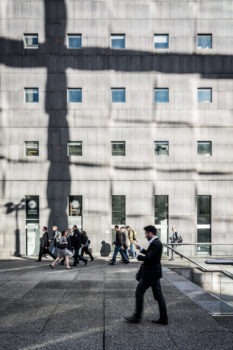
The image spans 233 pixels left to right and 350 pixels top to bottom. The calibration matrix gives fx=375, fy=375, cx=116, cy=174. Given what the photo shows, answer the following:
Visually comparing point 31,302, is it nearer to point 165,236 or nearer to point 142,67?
point 165,236

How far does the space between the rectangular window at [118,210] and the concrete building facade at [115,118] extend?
64mm

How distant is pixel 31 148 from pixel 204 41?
42.9 ft

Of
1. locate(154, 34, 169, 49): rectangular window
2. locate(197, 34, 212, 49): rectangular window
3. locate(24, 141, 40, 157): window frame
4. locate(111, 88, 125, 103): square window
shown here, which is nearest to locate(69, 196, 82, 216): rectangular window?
locate(24, 141, 40, 157): window frame

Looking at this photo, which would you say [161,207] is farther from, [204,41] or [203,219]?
[204,41]

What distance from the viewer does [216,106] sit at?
24.0 m

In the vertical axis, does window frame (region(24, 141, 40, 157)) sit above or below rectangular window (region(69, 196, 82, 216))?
above

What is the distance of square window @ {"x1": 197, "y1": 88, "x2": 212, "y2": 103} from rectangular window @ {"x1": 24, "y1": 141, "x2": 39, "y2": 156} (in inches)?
426

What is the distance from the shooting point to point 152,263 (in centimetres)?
740

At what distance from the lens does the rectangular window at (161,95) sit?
24109 millimetres

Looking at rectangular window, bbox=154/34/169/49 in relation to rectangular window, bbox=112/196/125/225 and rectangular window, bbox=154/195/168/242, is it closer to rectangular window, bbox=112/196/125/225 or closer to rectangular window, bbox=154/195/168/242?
rectangular window, bbox=154/195/168/242

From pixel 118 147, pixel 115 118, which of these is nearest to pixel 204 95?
pixel 115 118

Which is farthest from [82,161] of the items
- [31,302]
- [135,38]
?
[31,302]

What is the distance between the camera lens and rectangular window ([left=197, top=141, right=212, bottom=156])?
23984mm

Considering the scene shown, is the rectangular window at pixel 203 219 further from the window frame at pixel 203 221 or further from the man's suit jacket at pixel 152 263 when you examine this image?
the man's suit jacket at pixel 152 263
